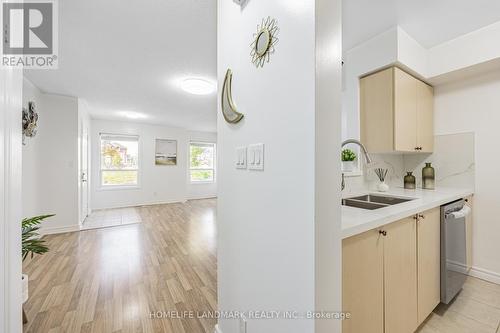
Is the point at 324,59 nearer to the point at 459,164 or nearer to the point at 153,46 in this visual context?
the point at 153,46

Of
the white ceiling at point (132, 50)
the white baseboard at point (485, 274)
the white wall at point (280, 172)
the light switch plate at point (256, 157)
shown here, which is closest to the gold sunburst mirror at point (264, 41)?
the white wall at point (280, 172)

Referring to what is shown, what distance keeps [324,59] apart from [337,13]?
20cm

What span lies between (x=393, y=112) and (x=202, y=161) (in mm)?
6153

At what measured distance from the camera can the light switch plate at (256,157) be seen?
0.90 metres

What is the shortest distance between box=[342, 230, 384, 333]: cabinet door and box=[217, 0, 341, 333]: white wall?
226mm

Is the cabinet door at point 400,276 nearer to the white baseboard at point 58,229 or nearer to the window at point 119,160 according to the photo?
the white baseboard at point 58,229

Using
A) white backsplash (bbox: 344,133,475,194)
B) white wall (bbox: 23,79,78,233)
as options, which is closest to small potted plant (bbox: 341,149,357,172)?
white backsplash (bbox: 344,133,475,194)

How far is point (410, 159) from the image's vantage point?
255 centimetres

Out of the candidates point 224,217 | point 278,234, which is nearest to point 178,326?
point 224,217

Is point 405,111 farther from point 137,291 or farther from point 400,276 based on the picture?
point 137,291

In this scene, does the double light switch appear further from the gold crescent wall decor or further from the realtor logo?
the realtor logo

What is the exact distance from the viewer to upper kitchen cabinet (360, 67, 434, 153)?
1.93 metres

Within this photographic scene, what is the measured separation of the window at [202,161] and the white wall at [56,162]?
11.4ft

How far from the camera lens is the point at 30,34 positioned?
5.68 ft
